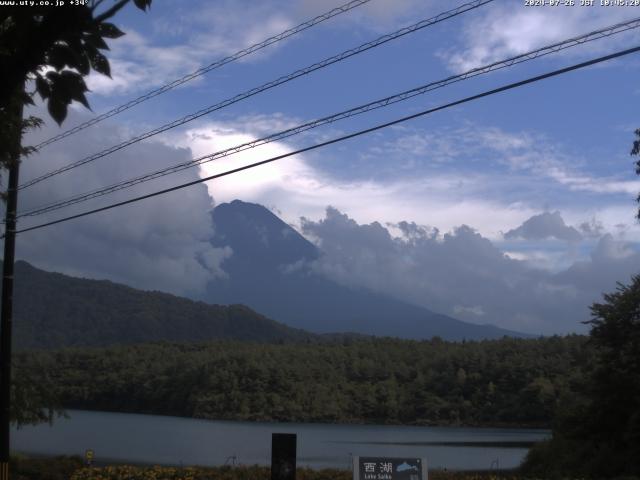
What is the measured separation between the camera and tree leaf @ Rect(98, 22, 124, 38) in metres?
4.20

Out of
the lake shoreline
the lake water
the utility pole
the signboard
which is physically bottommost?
the lake shoreline

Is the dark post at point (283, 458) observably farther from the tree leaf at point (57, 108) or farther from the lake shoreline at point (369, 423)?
the lake shoreline at point (369, 423)

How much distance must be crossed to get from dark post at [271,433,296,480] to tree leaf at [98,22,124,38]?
9.82 meters

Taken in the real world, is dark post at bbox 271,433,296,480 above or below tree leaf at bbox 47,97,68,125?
below

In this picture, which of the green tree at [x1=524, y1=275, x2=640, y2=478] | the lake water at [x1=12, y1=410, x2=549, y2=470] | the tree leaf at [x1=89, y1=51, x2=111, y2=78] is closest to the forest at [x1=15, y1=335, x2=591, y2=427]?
the lake water at [x1=12, y1=410, x2=549, y2=470]

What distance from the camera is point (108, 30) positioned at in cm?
422

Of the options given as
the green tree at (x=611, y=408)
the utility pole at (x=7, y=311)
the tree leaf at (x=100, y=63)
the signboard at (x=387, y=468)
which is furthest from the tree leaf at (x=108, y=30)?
the green tree at (x=611, y=408)

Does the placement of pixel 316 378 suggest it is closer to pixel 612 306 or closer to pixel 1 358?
pixel 612 306

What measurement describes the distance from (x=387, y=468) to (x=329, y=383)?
9976 cm

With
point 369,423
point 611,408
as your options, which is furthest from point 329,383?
point 611,408

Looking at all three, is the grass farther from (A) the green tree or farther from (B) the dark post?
(A) the green tree

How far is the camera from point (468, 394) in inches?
3844

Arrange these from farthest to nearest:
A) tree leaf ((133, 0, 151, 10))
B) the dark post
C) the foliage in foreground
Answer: the foliage in foreground
the dark post
tree leaf ((133, 0, 151, 10))

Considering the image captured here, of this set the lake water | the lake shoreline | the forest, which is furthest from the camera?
the forest
